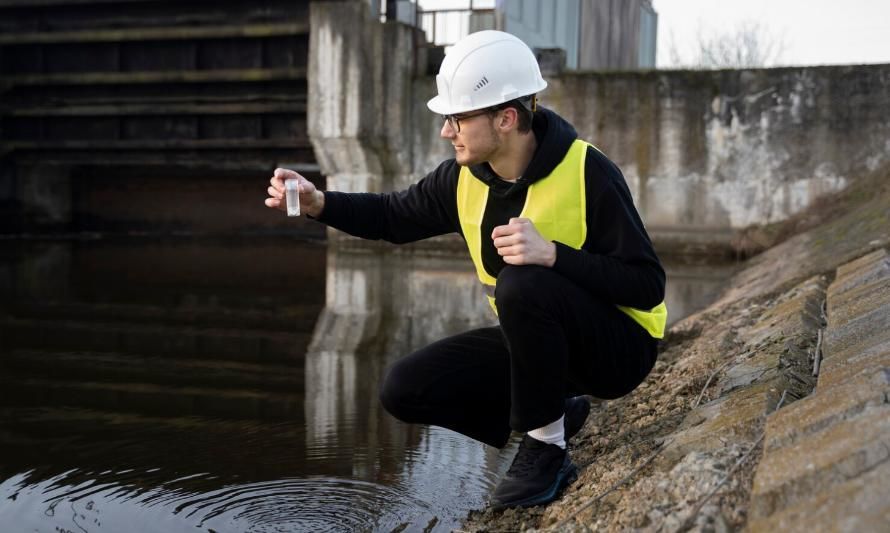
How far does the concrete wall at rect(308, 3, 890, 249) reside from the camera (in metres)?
11.0

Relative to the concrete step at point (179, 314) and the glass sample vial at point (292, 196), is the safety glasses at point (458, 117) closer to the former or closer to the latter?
the glass sample vial at point (292, 196)

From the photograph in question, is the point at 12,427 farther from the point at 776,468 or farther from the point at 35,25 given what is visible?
the point at 35,25

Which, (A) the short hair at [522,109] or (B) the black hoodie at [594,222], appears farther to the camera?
(A) the short hair at [522,109]

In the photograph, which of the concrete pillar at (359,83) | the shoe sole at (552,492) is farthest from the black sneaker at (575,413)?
the concrete pillar at (359,83)

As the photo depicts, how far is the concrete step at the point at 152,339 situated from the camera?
546cm

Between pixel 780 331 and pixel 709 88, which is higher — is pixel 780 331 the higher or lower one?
the lower one

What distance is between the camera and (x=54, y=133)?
48.8ft

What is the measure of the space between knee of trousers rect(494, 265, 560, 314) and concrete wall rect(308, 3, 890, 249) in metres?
9.44

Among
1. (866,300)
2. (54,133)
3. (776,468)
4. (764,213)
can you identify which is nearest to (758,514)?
(776,468)

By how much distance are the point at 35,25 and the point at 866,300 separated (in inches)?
564

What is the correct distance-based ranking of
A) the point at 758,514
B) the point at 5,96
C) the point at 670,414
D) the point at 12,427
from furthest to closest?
the point at 5,96 → the point at 12,427 → the point at 670,414 → the point at 758,514

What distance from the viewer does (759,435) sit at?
217cm

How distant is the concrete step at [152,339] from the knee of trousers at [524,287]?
9.76 feet

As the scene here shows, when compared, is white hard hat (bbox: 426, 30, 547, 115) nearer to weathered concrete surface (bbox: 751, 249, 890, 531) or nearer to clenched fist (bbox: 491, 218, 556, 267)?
clenched fist (bbox: 491, 218, 556, 267)
